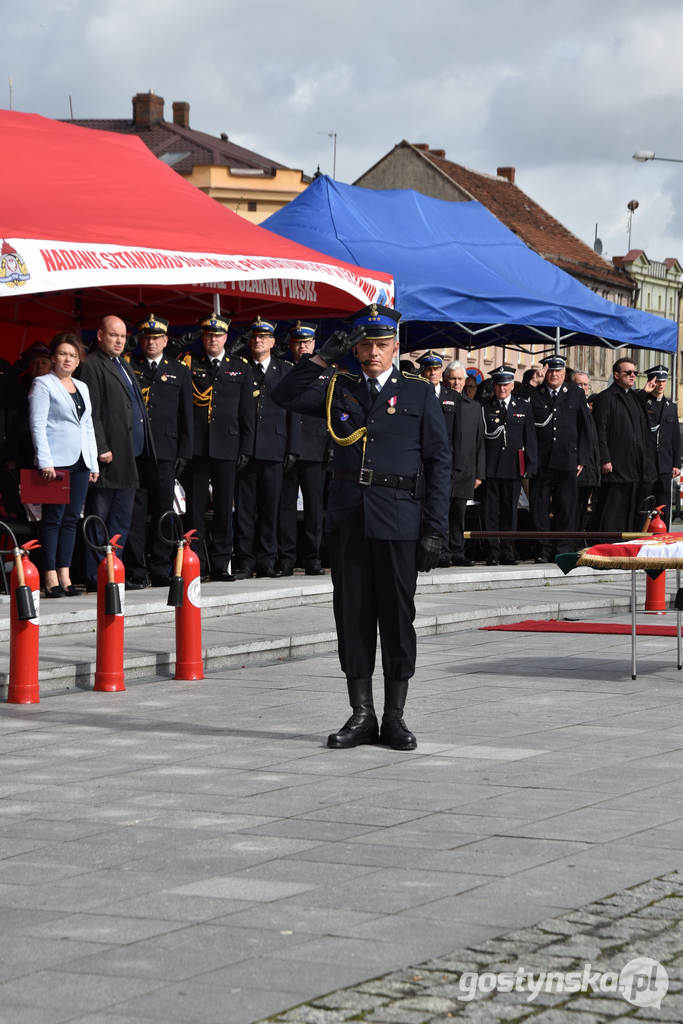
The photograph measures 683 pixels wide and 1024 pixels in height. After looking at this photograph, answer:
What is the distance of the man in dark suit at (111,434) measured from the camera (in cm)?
1425

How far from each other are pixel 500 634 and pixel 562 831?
24.9 ft

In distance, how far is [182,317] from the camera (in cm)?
1953

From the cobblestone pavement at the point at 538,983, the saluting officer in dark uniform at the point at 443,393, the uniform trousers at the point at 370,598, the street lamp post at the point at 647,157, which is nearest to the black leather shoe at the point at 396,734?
the uniform trousers at the point at 370,598

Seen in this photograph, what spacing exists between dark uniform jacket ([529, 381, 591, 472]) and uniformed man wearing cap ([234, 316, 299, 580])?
14.9 ft

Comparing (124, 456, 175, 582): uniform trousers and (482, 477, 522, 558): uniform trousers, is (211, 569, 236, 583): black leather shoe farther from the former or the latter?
(482, 477, 522, 558): uniform trousers

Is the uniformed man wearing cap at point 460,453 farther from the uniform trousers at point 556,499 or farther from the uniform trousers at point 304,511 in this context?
the uniform trousers at point 304,511

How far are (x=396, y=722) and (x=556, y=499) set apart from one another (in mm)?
12080

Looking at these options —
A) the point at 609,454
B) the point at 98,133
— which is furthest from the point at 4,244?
the point at 609,454

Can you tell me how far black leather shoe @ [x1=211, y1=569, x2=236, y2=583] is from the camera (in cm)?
1577

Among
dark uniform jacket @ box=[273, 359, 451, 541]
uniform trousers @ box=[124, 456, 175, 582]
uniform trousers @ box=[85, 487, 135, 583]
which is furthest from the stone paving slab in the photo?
uniform trousers @ box=[124, 456, 175, 582]

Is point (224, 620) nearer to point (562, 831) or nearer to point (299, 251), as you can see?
point (299, 251)

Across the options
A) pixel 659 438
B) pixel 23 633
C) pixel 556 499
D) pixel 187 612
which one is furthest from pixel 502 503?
pixel 23 633

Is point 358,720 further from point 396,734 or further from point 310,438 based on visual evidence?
point 310,438

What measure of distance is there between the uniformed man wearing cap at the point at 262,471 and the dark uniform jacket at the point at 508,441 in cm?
364
